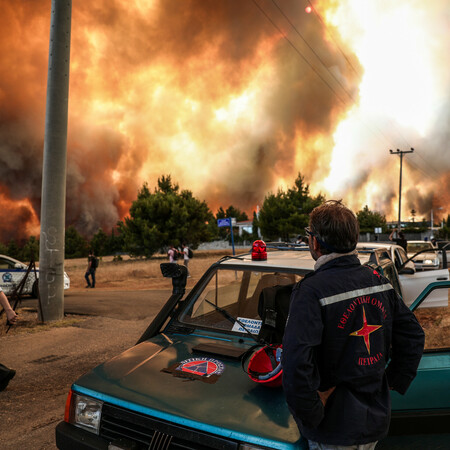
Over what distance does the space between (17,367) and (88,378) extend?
12.5 feet

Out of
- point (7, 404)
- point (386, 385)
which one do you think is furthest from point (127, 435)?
point (7, 404)

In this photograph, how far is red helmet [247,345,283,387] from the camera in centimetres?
225

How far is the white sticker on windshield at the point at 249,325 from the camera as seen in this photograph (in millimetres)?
3102

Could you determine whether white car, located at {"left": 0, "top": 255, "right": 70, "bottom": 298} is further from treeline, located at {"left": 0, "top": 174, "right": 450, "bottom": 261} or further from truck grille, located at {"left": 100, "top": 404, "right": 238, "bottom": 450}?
treeline, located at {"left": 0, "top": 174, "right": 450, "bottom": 261}

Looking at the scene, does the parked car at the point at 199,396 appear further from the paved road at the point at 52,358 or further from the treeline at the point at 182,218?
the treeline at the point at 182,218

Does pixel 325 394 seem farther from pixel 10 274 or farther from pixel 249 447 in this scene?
pixel 10 274

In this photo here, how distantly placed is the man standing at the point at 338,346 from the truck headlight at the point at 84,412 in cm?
132

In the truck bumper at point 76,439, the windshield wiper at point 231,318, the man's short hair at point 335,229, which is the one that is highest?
the man's short hair at point 335,229

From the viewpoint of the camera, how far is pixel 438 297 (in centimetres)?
298

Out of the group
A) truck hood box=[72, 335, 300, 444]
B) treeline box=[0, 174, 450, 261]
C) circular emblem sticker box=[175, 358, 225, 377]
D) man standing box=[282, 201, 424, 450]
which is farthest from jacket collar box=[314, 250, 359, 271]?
treeline box=[0, 174, 450, 261]

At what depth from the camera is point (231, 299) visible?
3697 millimetres

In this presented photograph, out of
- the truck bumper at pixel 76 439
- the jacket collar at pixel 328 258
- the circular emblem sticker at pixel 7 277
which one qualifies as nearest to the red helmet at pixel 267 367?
the jacket collar at pixel 328 258

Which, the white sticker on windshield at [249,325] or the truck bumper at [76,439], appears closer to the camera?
the truck bumper at [76,439]

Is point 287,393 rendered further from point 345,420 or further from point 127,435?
point 127,435
